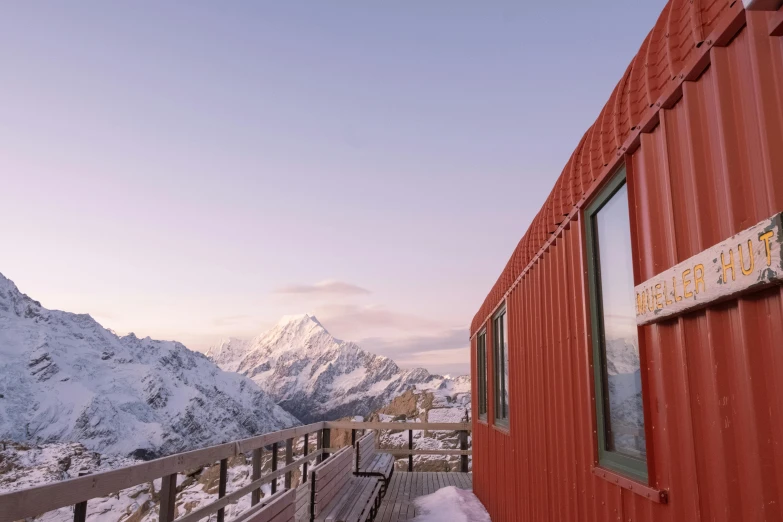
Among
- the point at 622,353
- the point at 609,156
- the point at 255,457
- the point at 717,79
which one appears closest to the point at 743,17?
the point at 717,79

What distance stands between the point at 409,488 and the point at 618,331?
25.9 feet

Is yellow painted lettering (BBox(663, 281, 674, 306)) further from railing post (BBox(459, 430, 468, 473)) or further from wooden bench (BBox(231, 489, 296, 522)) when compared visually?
railing post (BBox(459, 430, 468, 473))

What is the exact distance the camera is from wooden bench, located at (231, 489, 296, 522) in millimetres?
3930

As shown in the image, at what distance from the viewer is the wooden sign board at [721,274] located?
1593mm

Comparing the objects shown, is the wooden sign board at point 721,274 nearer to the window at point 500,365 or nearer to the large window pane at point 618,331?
the large window pane at point 618,331

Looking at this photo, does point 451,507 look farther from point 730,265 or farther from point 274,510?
point 730,265

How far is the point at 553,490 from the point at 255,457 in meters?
2.92

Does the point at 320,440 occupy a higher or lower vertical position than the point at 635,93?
lower

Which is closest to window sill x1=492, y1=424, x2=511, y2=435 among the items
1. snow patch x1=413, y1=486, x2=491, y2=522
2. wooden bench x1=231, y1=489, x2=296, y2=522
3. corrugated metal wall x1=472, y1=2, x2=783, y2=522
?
snow patch x1=413, y1=486, x2=491, y2=522

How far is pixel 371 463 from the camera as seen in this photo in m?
10.4

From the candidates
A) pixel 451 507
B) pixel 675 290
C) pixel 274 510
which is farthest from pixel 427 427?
pixel 675 290

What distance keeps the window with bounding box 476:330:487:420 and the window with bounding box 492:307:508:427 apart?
35.1 inches

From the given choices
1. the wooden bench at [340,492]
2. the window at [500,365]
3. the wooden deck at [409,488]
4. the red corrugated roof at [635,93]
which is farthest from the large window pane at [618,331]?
the wooden deck at [409,488]

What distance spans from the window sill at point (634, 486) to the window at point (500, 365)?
3.86 meters
